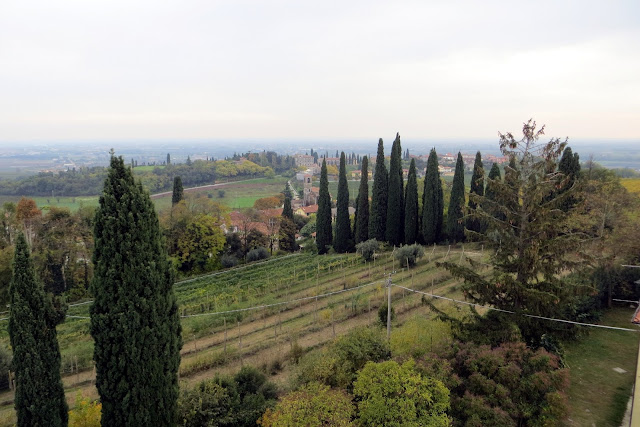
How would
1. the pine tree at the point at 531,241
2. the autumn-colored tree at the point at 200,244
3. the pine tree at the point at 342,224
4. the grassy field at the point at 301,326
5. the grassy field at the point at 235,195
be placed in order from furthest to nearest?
1. the grassy field at the point at 235,195
2. the autumn-colored tree at the point at 200,244
3. the pine tree at the point at 342,224
4. the grassy field at the point at 301,326
5. the pine tree at the point at 531,241

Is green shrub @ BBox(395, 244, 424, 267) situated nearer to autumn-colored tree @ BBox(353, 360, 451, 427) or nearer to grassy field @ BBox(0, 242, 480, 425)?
grassy field @ BBox(0, 242, 480, 425)

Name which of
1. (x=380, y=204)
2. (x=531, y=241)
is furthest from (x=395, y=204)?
(x=531, y=241)

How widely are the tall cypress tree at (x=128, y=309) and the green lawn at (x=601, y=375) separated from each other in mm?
9615

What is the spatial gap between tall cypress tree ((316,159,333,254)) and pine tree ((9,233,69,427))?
25.2 metres

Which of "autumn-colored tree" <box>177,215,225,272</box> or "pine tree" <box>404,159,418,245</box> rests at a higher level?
"pine tree" <box>404,159,418,245</box>

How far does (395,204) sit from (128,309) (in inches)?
917

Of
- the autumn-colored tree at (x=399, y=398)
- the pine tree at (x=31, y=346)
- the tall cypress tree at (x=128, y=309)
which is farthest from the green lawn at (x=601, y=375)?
the pine tree at (x=31, y=346)

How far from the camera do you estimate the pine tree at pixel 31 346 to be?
293 inches

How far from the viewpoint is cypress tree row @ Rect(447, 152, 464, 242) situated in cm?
2741

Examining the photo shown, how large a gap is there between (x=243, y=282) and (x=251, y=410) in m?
15.8

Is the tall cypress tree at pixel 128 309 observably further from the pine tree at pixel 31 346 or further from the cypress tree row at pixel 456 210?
the cypress tree row at pixel 456 210

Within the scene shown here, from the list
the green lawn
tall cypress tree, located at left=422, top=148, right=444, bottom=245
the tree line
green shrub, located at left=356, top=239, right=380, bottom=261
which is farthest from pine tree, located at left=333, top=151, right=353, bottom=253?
the tree line

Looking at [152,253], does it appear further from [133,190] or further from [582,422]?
[582,422]

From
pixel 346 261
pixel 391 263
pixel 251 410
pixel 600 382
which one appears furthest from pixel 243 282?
pixel 600 382
